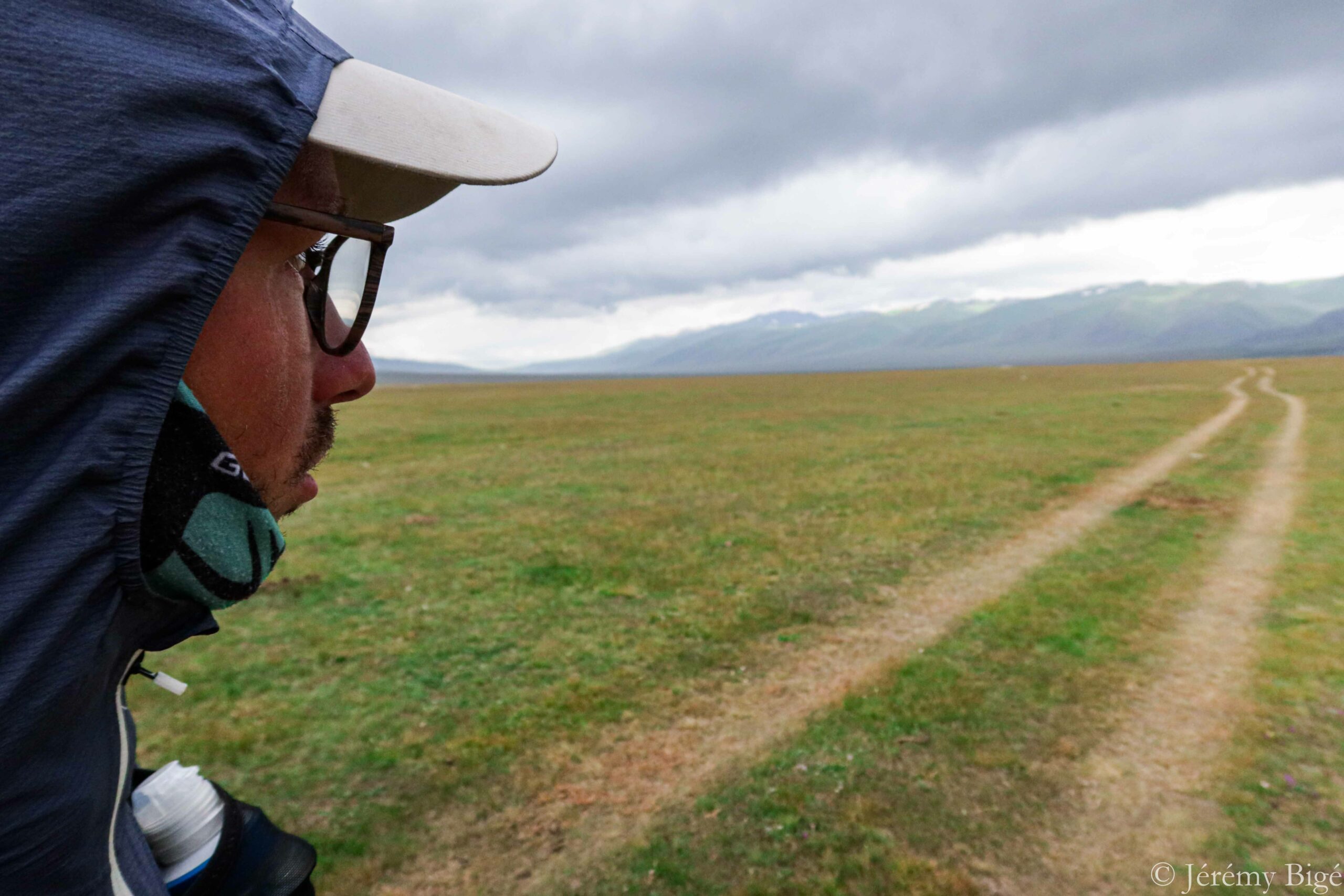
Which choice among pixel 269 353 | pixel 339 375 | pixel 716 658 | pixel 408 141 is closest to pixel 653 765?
pixel 716 658

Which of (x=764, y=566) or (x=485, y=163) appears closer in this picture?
(x=485, y=163)

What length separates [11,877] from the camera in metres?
0.83

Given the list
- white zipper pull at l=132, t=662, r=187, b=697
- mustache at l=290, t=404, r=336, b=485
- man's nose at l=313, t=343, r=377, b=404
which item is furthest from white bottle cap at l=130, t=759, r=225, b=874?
man's nose at l=313, t=343, r=377, b=404

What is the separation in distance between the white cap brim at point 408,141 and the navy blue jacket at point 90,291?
2.7 inches

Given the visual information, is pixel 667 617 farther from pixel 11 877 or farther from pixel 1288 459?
pixel 1288 459

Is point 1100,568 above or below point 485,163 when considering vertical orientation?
below

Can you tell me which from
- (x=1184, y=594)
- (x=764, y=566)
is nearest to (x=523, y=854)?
(x=764, y=566)

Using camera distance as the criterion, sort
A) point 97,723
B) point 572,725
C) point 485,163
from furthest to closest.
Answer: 1. point 572,725
2. point 485,163
3. point 97,723

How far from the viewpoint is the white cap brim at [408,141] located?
973mm

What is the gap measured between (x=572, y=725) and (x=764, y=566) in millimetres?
4336

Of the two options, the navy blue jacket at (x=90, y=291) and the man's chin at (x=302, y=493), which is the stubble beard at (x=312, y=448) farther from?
the navy blue jacket at (x=90, y=291)

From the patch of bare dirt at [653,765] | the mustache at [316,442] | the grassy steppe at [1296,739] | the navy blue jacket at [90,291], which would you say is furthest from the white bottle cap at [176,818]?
the grassy steppe at [1296,739]

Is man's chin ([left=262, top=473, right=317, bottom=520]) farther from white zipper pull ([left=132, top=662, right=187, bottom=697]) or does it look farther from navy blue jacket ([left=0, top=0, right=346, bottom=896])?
white zipper pull ([left=132, top=662, right=187, bottom=697])

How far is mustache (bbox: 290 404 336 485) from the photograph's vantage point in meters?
1.23
